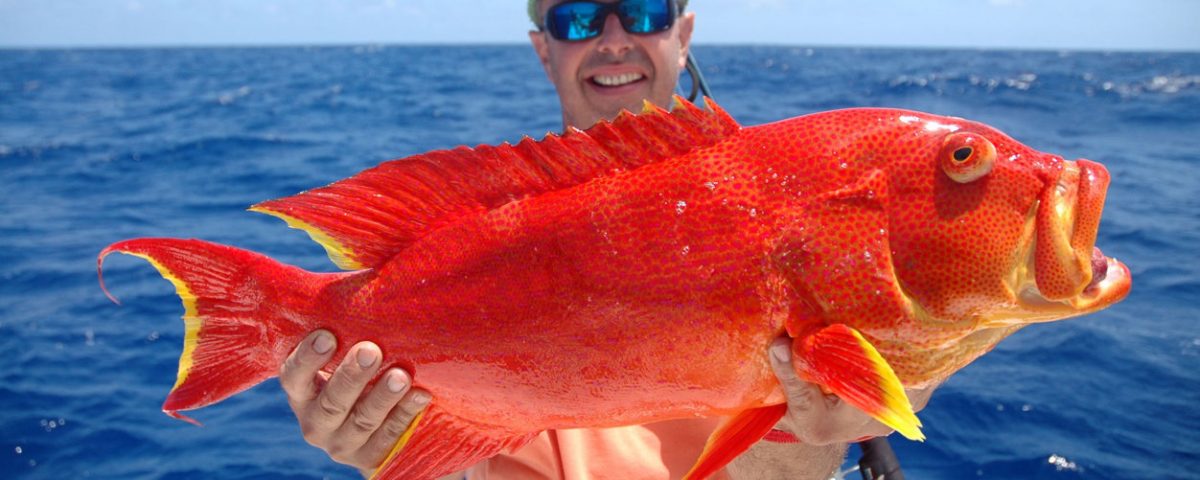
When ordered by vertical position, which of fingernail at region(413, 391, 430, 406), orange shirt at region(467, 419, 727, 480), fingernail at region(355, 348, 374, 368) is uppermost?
fingernail at region(355, 348, 374, 368)

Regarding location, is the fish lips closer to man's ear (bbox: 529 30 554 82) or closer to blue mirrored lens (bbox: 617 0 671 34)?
blue mirrored lens (bbox: 617 0 671 34)

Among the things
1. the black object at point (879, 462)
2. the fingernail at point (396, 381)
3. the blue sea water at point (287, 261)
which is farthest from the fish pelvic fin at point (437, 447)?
the blue sea water at point (287, 261)

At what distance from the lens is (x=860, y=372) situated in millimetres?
1632

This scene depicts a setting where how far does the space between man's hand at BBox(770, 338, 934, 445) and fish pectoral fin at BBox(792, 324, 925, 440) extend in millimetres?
73

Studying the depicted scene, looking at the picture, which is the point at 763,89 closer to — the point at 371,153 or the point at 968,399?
the point at 371,153

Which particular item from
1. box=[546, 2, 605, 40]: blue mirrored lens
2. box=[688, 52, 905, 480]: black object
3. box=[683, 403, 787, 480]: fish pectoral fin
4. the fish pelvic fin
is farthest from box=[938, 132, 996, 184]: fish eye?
box=[546, 2, 605, 40]: blue mirrored lens

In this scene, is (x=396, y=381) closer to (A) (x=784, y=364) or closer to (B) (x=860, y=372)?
(A) (x=784, y=364)

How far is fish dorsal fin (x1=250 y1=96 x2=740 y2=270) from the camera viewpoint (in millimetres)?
1863

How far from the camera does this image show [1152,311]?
7102 mm

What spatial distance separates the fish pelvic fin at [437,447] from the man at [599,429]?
6cm

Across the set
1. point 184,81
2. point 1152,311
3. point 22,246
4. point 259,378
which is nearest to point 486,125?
point 22,246

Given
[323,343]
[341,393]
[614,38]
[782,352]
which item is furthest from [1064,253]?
[614,38]

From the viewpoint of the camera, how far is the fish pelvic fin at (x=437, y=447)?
2.09m

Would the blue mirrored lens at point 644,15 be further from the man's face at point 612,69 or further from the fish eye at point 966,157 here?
the fish eye at point 966,157
